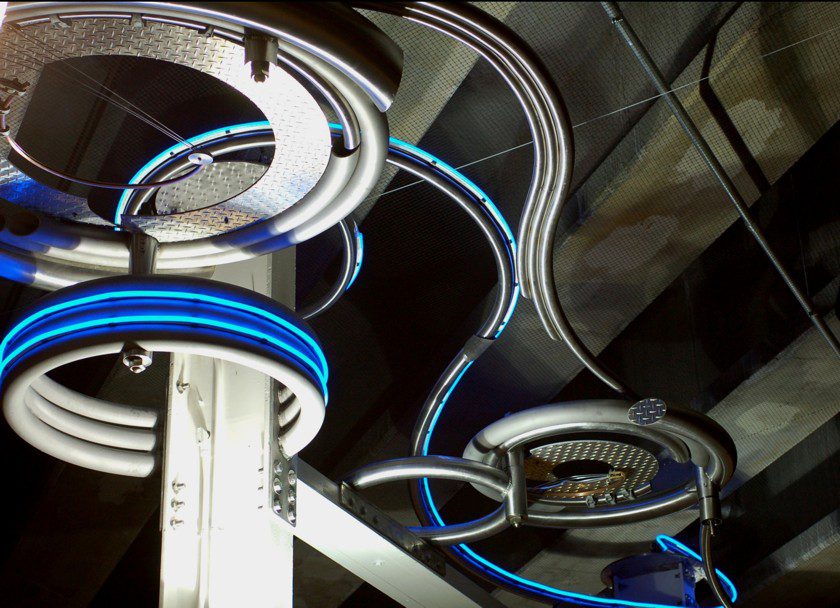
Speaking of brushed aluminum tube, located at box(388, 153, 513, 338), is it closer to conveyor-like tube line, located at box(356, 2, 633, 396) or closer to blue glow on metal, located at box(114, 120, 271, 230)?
conveyor-like tube line, located at box(356, 2, 633, 396)

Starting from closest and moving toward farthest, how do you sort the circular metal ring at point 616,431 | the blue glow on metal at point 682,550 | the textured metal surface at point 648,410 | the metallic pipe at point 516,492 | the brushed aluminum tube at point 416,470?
1. the textured metal surface at point 648,410
2. the circular metal ring at point 616,431
3. the brushed aluminum tube at point 416,470
4. the metallic pipe at point 516,492
5. the blue glow on metal at point 682,550

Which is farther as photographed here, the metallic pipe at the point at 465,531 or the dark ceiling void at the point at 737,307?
the dark ceiling void at the point at 737,307

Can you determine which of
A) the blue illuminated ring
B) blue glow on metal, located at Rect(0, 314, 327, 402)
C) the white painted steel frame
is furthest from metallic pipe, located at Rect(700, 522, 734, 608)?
blue glow on metal, located at Rect(0, 314, 327, 402)

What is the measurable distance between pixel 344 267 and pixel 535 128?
203 cm

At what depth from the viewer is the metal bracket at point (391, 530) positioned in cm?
542

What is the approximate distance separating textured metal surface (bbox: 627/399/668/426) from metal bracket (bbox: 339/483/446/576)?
4.64 ft

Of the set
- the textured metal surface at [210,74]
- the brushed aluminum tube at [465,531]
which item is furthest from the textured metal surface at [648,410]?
the textured metal surface at [210,74]

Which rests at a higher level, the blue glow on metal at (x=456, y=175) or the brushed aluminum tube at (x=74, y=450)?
the blue glow on metal at (x=456, y=175)

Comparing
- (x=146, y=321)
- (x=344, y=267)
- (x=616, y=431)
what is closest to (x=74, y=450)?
(x=146, y=321)

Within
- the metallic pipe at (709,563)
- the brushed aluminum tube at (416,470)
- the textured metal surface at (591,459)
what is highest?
the textured metal surface at (591,459)

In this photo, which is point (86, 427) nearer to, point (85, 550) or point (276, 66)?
point (276, 66)

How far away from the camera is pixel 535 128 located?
3961 millimetres

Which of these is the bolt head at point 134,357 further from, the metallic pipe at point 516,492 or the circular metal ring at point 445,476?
the metallic pipe at point 516,492

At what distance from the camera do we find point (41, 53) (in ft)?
11.7
